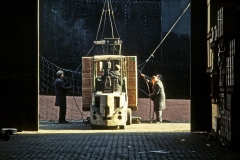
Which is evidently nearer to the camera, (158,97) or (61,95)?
(61,95)

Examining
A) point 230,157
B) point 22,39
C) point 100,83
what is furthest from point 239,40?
point 100,83

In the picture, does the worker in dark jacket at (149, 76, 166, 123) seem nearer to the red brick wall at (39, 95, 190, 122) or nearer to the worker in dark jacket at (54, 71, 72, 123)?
the red brick wall at (39, 95, 190, 122)

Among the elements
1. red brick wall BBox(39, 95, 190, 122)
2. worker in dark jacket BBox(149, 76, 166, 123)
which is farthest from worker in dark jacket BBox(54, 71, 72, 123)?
worker in dark jacket BBox(149, 76, 166, 123)

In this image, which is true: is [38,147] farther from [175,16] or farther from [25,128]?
[175,16]

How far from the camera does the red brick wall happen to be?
27.7 metres

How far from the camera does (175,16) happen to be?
29984 mm

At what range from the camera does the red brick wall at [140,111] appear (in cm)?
2770

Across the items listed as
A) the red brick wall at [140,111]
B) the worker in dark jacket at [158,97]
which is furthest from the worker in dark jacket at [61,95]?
the worker in dark jacket at [158,97]

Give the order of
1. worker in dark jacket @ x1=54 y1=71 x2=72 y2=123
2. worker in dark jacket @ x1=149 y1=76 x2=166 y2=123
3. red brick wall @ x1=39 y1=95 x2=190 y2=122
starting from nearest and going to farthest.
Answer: worker in dark jacket @ x1=54 y1=71 x2=72 y2=123 < worker in dark jacket @ x1=149 y1=76 x2=166 y2=123 < red brick wall @ x1=39 y1=95 x2=190 y2=122

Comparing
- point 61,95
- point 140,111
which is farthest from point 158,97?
point 61,95

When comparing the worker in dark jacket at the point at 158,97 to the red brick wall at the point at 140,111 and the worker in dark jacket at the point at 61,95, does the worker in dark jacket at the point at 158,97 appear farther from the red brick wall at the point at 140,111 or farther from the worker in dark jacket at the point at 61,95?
the worker in dark jacket at the point at 61,95

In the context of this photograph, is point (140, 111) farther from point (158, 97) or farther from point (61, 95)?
point (61, 95)

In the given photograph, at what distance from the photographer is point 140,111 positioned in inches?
1094

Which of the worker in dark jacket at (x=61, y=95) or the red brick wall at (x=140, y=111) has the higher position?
the worker in dark jacket at (x=61, y=95)
